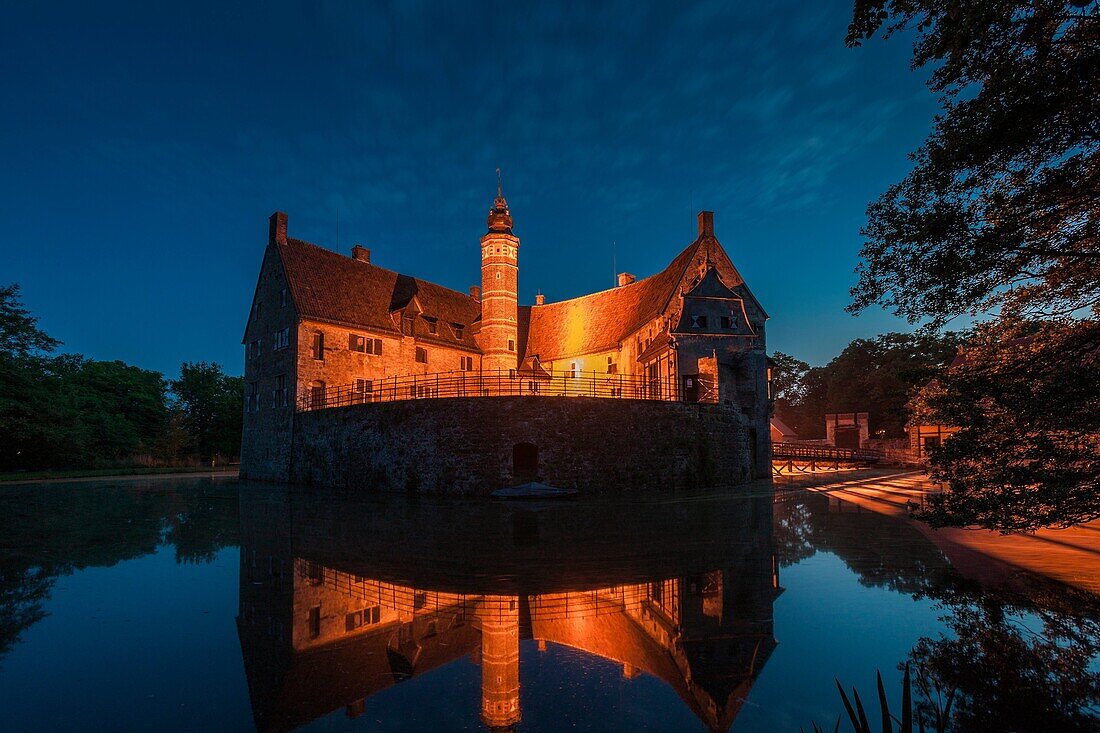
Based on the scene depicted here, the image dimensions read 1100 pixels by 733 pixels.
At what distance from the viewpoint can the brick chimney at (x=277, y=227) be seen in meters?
36.1

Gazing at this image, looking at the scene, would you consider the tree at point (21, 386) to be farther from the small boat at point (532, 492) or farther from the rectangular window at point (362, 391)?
the small boat at point (532, 492)

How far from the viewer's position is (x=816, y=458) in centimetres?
4438

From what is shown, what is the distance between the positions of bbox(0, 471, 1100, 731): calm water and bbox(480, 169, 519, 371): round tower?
27732 mm

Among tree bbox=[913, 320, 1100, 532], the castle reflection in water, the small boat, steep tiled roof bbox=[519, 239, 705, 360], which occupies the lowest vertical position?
the small boat

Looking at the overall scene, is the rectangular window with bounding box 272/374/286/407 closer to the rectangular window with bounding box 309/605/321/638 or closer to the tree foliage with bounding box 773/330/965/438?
the rectangular window with bounding box 309/605/321/638

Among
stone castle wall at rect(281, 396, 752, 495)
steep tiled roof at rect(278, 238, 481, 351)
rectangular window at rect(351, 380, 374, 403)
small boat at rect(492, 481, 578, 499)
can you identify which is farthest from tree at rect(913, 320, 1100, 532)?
steep tiled roof at rect(278, 238, 481, 351)

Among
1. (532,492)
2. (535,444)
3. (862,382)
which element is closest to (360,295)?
(535,444)

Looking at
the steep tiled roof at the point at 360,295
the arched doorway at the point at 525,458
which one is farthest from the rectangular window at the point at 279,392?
the arched doorway at the point at 525,458

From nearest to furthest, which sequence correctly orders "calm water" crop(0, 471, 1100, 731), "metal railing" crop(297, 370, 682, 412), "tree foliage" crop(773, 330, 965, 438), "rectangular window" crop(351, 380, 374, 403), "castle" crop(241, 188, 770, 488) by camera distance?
"calm water" crop(0, 471, 1100, 731), "castle" crop(241, 188, 770, 488), "metal railing" crop(297, 370, 682, 412), "rectangular window" crop(351, 380, 374, 403), "tree foliage" crop(773, 330, 965, 438)

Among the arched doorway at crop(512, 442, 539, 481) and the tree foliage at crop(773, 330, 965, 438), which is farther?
the tree foliage at crop(773, 330, 965, 438)

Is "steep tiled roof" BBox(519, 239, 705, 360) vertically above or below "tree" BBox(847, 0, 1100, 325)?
above

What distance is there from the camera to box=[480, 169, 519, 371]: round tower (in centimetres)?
3809

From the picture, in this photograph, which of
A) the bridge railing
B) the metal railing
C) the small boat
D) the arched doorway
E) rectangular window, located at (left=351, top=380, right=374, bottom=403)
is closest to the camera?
the small boat

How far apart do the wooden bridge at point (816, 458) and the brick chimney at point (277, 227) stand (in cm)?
3974
